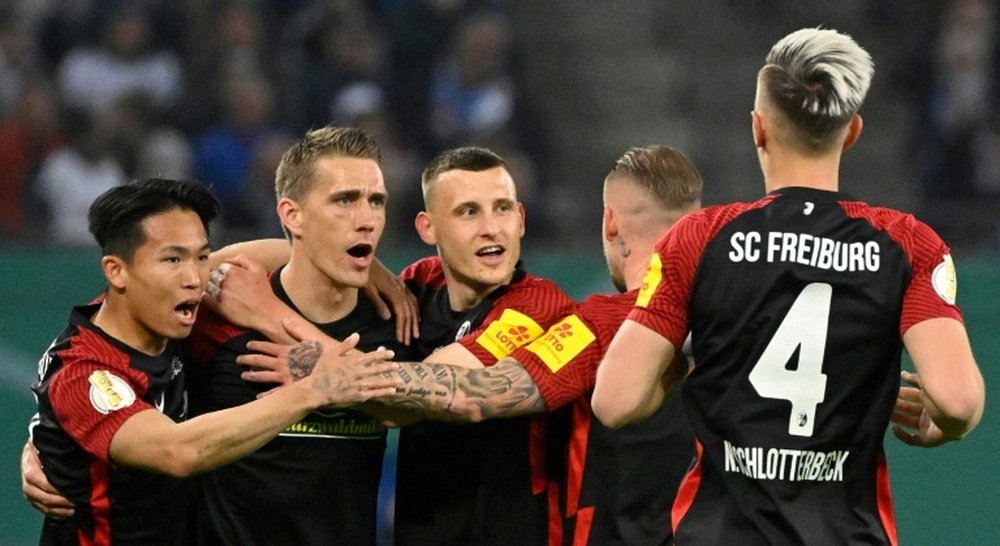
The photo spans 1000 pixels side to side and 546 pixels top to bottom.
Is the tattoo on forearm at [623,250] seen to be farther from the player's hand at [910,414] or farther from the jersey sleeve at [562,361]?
the player's hand at [910,414]

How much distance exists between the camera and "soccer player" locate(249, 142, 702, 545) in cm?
429

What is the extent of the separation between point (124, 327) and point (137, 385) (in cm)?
22

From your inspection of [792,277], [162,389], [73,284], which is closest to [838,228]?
[792,277]

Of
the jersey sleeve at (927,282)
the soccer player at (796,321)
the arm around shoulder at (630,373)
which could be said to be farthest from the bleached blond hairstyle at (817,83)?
the arm around shoulder at (630,373)

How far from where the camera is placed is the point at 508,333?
14.8 ft

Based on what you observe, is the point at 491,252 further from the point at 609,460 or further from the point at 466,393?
the point at 609,460

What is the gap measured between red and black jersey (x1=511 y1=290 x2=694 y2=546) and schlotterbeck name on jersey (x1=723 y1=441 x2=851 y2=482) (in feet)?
2.87

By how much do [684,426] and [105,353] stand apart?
1.75m

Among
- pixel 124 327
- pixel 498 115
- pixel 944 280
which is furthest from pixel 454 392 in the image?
pixel 498 115

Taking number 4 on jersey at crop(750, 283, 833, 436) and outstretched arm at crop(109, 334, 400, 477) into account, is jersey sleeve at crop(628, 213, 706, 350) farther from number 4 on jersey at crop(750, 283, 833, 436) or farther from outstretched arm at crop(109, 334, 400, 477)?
outstretched arm at crop(109, 334, 400, 477)

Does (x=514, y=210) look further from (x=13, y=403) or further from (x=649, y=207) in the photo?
(x=13, y=403)

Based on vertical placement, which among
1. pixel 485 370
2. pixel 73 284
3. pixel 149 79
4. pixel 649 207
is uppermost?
pixel 149 79

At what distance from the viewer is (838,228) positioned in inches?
141

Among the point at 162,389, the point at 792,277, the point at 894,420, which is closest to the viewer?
the point at 792,277
